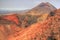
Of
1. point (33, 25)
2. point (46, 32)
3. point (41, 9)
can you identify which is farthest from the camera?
point (41, 9)

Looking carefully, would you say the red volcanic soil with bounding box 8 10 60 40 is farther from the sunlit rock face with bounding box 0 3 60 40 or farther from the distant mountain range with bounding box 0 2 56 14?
the distant mountain range with bounding box 0 2 56 14

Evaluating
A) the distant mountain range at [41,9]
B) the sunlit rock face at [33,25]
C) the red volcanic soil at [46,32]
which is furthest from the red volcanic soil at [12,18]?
the red volcanic soil at [46,32]

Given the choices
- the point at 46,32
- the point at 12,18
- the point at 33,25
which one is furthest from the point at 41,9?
the point at 46,32

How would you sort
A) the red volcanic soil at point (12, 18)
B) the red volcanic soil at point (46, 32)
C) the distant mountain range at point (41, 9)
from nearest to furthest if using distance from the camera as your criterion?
1. the red volcanic soil at point (46, 32)
2. the red volcanic soil at point (12, 18)
3. the distant mountain range at point (41, 9)

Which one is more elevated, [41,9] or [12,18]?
[41,9]

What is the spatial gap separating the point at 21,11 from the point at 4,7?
1.39 ft

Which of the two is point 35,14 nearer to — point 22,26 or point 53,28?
point 22,26

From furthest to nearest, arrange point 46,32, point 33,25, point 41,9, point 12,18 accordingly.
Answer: point 41,9, point 12,18, point 33,25, point 46,32

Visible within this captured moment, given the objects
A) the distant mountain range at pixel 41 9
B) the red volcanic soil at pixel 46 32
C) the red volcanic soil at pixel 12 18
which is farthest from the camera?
the distant mountain range at pixel 41 9

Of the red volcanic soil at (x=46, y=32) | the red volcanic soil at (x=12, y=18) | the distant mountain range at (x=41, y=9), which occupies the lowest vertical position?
the red volcanic soil at (x=46, y=32)

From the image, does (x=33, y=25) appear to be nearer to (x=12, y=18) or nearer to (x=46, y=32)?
(x=46, y=32)

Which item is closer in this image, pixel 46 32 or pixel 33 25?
pixel 46 32

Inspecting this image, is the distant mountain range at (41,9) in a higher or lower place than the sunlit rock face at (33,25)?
higher

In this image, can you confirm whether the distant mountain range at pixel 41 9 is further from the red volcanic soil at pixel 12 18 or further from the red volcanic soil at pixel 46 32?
the red volcanic soil at pixel 46 32
